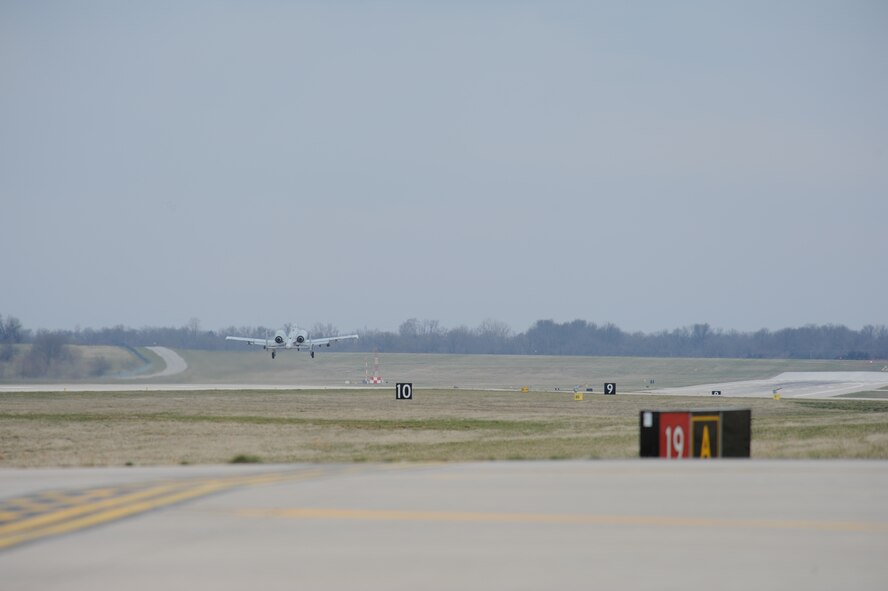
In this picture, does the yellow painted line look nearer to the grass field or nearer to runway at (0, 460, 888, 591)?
runway at (0, 460, 888, 591)

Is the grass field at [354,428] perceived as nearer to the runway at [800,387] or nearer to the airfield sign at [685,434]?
the airfield sign at [685,434]

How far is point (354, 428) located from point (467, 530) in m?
36.8

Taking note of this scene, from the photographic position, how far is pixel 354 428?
→ 154 ft

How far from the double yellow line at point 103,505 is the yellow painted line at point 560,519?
58.6 inches

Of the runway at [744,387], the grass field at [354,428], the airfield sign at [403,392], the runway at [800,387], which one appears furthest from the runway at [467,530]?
the runway at [800,387]

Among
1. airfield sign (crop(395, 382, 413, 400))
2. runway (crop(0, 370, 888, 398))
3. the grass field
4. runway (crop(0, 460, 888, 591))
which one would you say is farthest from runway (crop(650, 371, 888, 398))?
runway (crop(0, 460, 888, 591))

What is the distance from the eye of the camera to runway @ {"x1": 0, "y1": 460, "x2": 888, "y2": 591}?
8711mm

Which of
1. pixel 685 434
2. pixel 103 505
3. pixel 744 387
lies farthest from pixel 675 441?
pixel 744 387

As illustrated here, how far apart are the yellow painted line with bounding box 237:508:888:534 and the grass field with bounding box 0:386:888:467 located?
971cm

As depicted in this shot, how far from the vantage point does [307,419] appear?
52656 mm

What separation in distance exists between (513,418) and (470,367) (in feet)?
305

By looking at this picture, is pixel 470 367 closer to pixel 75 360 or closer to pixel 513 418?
pixel 75 360

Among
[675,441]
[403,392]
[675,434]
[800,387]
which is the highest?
[675,434]

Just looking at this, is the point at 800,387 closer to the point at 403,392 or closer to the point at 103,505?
the point at 403,392
